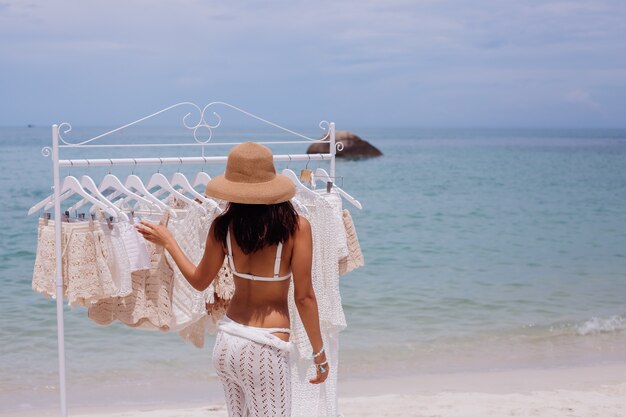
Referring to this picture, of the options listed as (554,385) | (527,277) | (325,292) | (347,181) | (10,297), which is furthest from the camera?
(347,181)

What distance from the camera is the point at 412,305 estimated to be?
32.9ft

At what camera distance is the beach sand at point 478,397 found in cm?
577

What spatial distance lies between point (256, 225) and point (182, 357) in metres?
4.66

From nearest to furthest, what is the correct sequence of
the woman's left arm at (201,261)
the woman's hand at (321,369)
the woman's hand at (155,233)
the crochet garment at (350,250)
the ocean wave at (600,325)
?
the woman's left arm at (201,261)
the woman's hand at (321,369)
the woman's hand at (155,233)
the crochet garment at (350,250)
the ocean wave at (600,325)

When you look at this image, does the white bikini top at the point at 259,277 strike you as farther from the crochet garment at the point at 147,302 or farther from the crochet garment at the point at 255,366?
the crochet garment at the point at 147,302

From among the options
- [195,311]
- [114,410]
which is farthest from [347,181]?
[195,311]

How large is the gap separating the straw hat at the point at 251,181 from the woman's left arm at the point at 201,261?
18cm

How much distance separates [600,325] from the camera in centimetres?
910

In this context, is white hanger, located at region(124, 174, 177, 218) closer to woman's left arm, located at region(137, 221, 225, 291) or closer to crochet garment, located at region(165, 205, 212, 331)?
crochet garment, located at region(165, 205, 212, 331)

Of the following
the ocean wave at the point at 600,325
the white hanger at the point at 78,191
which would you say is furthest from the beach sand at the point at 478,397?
the white hanger at the point at 78,191

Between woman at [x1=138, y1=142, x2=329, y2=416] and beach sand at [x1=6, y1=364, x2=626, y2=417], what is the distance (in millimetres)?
2554

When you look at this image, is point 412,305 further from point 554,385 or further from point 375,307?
point 554,385

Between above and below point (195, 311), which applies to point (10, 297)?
below

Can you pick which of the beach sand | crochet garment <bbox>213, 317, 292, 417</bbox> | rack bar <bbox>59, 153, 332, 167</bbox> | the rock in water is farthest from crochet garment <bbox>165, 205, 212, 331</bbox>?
the rock in water
